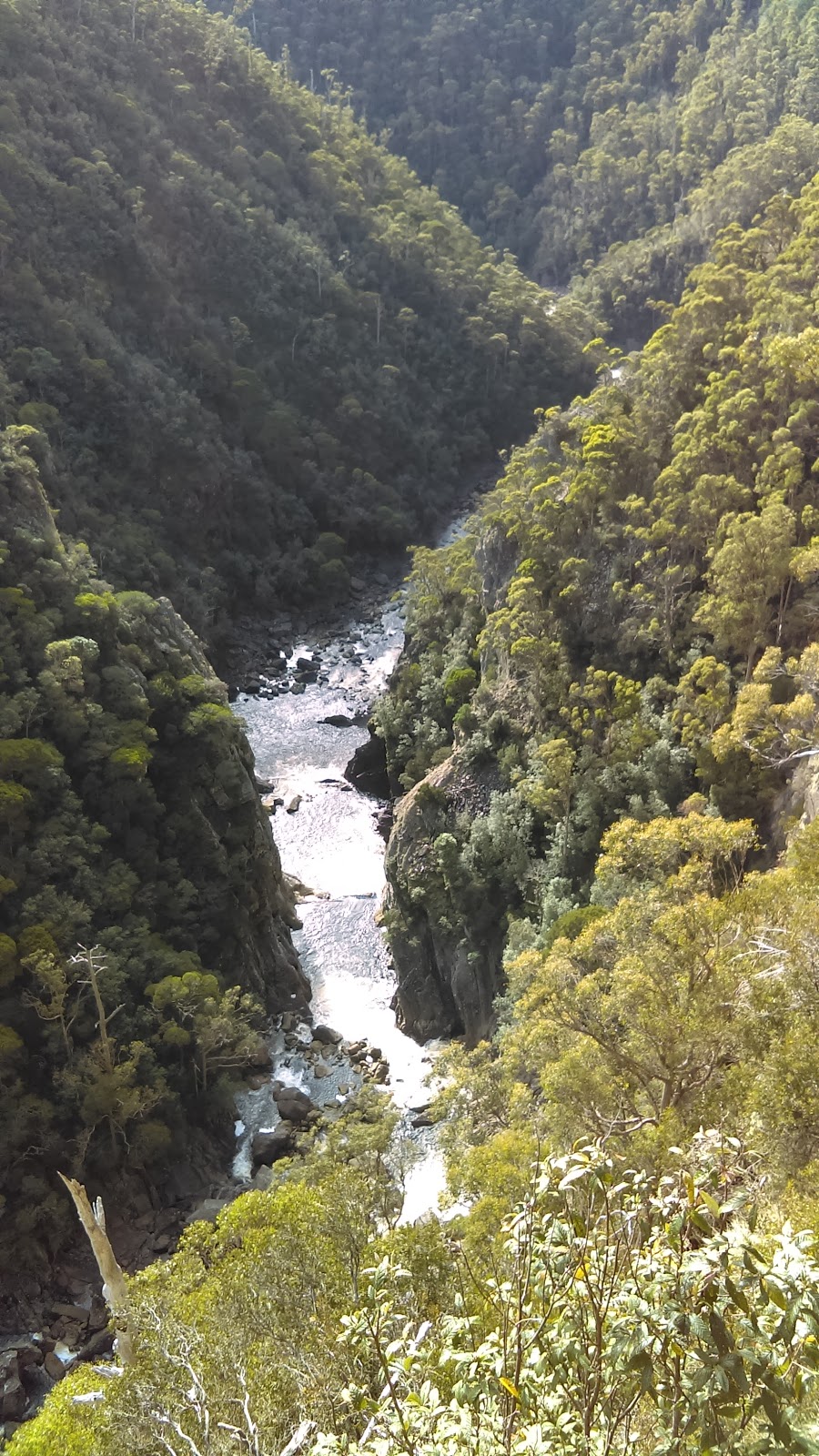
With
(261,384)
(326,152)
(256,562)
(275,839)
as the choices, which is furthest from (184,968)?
(326,152)

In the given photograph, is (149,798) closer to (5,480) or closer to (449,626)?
(5,480)

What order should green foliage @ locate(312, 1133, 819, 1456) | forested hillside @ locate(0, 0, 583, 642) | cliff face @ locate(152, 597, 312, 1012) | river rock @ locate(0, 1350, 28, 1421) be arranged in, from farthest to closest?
forested hillside @ locate(0, 0, 583, 642), cliff face @ locate(152, 597, 312, 1012), river rock @ locate(0, 1350, 28, 1421), green foliage @ locate(312, 1133, 819, 1456)

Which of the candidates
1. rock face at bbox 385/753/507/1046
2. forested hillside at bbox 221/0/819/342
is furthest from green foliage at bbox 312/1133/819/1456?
forested hillside at bbox 221/0/819/342

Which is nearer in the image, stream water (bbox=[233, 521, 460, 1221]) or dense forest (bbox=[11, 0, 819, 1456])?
dense forest (bbox=[11, 0, 819, 1456])

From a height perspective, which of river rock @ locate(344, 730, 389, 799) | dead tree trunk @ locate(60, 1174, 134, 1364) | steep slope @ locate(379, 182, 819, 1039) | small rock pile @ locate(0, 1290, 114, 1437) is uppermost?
steep slope @ locate(379, 182, 819, 1039)

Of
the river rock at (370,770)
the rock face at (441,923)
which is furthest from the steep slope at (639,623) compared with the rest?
the river rock at (370,770)

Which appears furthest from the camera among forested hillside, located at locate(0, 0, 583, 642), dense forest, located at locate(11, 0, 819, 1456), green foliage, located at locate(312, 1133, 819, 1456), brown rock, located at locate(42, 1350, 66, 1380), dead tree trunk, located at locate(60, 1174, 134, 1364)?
forested hillside, located at locate(0, 0, 583, 642)

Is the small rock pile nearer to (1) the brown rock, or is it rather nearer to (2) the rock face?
(1) the brown rock
